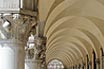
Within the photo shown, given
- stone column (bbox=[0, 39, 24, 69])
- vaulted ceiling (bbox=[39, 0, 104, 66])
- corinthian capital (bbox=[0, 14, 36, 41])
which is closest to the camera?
corinthian capital (bbox=[0, 14, 36, 41])

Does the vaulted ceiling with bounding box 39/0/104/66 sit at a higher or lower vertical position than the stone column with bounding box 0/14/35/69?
higher

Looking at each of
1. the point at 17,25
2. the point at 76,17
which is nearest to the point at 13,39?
the point at 17,25

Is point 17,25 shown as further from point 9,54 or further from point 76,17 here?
point 76,17

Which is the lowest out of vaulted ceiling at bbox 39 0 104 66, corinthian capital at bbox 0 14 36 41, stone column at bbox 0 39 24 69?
stone column at bbox 0 39 24 69

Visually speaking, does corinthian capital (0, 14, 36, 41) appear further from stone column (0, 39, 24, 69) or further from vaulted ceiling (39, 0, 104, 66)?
vaulted ceiling (39, 0, 104, 66)

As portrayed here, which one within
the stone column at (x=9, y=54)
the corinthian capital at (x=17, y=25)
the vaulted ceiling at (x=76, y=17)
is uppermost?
the vaulted ceiling at (x=76, y=17)

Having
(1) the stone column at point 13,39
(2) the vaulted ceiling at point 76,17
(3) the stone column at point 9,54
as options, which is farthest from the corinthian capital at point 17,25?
(2) the vaulted ceiling at point 76,17

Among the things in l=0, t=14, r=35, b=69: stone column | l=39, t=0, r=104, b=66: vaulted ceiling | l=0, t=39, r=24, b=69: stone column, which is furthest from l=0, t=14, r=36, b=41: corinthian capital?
l=39, t=0, r=104, b=66: vaulted ceiling

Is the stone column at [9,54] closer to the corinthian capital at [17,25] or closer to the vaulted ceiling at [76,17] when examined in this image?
the corinthian capital at [17,25]

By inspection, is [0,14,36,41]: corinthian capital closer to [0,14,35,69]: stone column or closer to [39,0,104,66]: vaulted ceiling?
[0,14,35,69]: stone column

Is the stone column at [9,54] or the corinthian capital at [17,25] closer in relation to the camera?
the corinthian capital at [17,25]

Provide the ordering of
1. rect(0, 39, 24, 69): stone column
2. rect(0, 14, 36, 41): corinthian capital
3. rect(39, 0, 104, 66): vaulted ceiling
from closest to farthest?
rect(0, 14, 36, 41): corinthian capital, rect(0, 39, 24, 69): stone column, rect(39, 0, 104, 66): vaulted ceiling

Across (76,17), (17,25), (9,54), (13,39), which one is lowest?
(9,54)

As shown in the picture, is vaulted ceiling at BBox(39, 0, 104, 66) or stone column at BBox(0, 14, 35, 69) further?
vaulted ceiling at BBox(39, 0, 104, 66)
